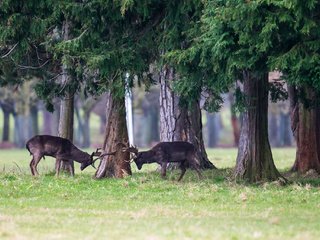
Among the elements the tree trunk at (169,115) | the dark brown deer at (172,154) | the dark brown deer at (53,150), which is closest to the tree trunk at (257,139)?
the dark brown deer at (172,154)

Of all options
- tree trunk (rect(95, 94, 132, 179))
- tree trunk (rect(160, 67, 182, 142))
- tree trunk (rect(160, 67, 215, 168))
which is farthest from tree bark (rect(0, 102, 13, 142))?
tree trunk (rect(95, 94, 132, 179))

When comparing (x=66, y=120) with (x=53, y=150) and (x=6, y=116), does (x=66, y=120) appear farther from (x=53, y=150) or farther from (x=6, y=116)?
(x=6, y=116)

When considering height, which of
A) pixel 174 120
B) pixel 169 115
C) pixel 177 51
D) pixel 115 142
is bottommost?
pixel 115 142

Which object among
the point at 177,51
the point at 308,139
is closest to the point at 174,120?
the point at 308,139

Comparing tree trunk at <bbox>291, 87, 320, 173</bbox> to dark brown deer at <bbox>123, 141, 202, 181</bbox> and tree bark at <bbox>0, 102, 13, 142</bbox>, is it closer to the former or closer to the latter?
dark brown deer at <bbox>123, 141, 202, 181</bbox>

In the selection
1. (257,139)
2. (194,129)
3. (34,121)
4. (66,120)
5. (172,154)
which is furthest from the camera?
(34,121)

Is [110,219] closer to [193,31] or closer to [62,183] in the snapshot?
[62,183]

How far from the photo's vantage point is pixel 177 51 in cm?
2402

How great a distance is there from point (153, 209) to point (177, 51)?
6339 mm

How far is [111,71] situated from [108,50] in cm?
57

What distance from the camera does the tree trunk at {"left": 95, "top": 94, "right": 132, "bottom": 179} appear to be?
2652cm

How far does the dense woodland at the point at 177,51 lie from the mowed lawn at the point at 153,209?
190 cm

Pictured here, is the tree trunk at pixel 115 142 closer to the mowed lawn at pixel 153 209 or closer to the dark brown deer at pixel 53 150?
the mowed lawn at pixel 153 209

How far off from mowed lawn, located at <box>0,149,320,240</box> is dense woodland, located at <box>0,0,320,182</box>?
6.22 ft
